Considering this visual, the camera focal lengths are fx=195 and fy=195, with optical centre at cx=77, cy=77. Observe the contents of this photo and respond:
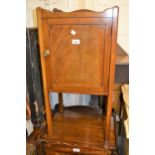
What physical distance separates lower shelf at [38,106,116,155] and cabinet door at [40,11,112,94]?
0.33 m

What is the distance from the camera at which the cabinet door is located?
994mm

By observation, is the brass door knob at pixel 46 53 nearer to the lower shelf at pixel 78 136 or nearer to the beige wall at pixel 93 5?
the lower shelf at pixel 78 136

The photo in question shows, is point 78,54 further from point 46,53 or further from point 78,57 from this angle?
point 46,53

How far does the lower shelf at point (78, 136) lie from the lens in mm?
1194

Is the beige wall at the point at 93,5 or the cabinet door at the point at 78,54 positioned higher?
the beige wall at the point at 93,5

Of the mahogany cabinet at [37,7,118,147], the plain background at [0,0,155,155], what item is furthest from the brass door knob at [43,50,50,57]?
the plain background at [0,0,155,155]

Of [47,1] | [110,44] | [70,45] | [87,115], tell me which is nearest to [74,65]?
[70,45]
